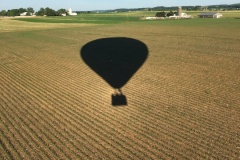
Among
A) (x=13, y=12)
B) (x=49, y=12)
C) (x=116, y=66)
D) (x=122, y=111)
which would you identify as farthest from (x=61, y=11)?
(x=122, y=111)

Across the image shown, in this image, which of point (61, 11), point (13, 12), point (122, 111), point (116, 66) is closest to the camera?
point (122, 111)

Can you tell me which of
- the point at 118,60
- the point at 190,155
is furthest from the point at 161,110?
the point at 118,60

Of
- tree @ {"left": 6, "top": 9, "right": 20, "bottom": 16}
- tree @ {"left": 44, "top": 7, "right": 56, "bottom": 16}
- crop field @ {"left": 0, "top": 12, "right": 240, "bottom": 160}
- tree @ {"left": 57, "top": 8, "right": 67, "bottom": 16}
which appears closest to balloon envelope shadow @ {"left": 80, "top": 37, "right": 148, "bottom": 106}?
crop field @ {"left": 0, "top": 12, "right": 240, "bottom": 160}

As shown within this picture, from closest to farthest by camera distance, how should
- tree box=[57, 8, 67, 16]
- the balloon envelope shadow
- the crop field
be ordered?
the crop field → the balloon envelope shadow → tree box=[57, 8, 67, 16]

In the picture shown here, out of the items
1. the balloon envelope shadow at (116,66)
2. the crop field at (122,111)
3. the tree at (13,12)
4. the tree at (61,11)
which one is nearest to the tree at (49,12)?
the tree at (61,11)

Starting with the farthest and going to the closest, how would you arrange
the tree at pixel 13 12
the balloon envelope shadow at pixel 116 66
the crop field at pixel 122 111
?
the tree at pixel 13 12 < the balloon envelope shadow at pixel 116 66 < the crop field at pixel 122 111

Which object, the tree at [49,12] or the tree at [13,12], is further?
the tree at [13,12]

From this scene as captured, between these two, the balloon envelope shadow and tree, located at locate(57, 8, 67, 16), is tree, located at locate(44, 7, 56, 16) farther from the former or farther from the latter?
the balloon envelope shadow

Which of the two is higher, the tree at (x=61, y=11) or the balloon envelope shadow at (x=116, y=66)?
the balloon envelope shadow at (x=116, y=66)

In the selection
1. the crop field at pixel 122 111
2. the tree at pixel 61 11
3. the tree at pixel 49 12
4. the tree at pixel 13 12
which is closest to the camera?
the crop field at pixel 122 111

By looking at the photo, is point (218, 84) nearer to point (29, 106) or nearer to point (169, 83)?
point (169, 83)

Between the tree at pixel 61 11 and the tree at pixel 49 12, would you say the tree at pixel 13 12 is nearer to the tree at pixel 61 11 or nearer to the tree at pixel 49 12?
the tree at pixel 61 11

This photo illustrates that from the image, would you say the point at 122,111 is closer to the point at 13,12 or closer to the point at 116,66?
the point at 116,66
